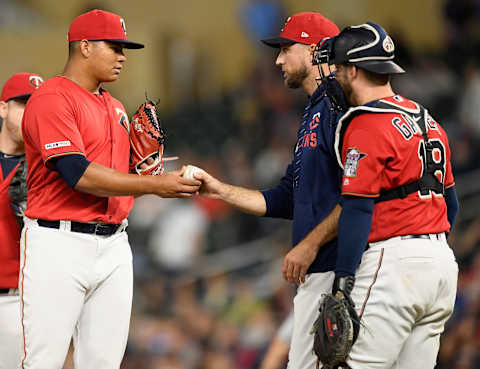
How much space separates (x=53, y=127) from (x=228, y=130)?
8.21 m

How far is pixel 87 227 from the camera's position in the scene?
3580mm

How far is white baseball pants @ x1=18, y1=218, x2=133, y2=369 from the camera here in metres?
3.43

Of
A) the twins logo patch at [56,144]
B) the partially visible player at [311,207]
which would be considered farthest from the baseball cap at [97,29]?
the partially visible player at [311,207]

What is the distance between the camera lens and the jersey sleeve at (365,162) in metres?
→ 3.11

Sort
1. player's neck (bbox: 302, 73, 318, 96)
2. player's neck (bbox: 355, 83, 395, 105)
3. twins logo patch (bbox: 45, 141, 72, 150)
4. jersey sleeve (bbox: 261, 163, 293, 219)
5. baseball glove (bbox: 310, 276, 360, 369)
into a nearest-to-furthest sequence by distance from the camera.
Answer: baseball glove (bbox: 310, 276, 360, 369) < player's neck (bbox: 355, 83, 395, 105) < twins logo patch (bbox: 45, 141, 72, 150) < player's neck (bbox: 302, 73, 318, 96) < jersey sleeve (bbox: 261, 163, 293, 219)

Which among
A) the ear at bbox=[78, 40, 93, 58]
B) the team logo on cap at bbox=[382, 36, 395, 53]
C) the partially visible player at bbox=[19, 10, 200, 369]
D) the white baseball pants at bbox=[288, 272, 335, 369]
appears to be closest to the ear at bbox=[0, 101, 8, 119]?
the partially visible player at bbox=[19, 10, 200, 369]

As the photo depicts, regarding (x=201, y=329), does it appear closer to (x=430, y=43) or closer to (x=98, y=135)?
(x=98, y=135)

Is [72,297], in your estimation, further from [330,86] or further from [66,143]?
[330,86]

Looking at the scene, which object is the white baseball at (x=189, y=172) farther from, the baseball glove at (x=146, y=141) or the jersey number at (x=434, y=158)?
the jersey number at (x=434, y=158)

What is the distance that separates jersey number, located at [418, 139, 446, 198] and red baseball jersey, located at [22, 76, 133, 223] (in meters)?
1.45

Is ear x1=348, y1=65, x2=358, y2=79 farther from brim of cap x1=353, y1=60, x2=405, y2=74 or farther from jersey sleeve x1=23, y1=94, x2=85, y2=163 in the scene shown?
jersey sleeve x1=23, y1=94, x2=85, y2=163

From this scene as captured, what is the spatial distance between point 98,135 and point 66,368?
173 inches

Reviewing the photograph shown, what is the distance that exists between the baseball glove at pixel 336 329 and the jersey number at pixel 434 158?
57cm

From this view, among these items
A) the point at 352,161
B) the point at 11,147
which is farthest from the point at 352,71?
the point at 11,147
